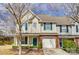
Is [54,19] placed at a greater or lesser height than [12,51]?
greater

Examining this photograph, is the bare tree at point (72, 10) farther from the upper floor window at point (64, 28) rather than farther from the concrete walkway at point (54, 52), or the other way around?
the concrete walkway at point (54, 52)

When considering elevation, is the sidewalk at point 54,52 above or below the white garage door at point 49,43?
below

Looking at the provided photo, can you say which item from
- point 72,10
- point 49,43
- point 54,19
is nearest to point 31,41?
point 49,43

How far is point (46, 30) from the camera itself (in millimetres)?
2947

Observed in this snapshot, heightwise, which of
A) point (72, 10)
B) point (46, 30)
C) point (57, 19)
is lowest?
point (46, 30)

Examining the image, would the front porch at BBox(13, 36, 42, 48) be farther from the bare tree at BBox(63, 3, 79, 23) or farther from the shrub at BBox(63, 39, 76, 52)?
the bare tree at BBox(63, 3, 79, 23)

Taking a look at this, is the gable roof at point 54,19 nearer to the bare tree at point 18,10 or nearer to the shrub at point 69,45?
the bare tree at point 18,10

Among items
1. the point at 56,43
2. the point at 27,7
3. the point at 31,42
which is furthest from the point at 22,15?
the point at 56,43

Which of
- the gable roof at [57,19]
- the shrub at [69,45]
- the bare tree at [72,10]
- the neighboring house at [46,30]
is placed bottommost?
the shrub at [69,45]

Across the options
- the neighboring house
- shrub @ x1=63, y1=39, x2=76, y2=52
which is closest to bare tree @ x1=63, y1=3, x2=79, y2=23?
the neighboring house

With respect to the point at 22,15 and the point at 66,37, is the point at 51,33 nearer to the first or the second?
the point at 66,37

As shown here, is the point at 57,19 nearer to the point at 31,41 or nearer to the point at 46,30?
the point at 46,30

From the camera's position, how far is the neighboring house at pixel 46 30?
293cm

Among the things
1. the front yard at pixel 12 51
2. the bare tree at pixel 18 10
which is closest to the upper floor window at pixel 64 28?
Answer: the front yard at pixel 12 51
